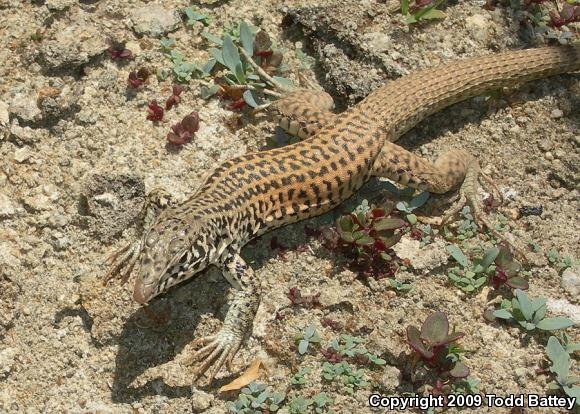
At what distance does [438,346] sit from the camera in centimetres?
529

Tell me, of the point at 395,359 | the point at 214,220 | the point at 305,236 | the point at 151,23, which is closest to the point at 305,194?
the point at 305,236

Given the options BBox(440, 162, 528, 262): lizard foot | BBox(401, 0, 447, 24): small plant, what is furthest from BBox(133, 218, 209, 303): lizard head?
BBox(401, 0, 447, 24): small plant

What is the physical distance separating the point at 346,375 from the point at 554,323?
5.24 ft

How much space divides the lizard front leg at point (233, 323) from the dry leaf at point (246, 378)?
132 millimetres

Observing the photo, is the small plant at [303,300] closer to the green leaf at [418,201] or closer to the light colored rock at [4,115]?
the green leaf at [418,201]

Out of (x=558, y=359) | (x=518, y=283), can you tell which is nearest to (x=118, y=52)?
(x=518, y=283)

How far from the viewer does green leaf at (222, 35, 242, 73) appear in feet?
22.3

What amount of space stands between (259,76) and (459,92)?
6.01 feet

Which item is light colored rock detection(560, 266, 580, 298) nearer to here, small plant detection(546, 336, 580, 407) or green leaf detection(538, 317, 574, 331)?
green leaf detection(538, 317, 574, 331)

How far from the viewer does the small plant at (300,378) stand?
5.48 m

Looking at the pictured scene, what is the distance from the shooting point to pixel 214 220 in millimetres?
5395

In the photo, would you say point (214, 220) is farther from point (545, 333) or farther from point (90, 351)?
point (545, 333)

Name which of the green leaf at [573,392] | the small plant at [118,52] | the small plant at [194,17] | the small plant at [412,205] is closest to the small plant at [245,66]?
the small plant at [194,17]

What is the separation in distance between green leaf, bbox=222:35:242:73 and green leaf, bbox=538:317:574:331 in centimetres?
342
